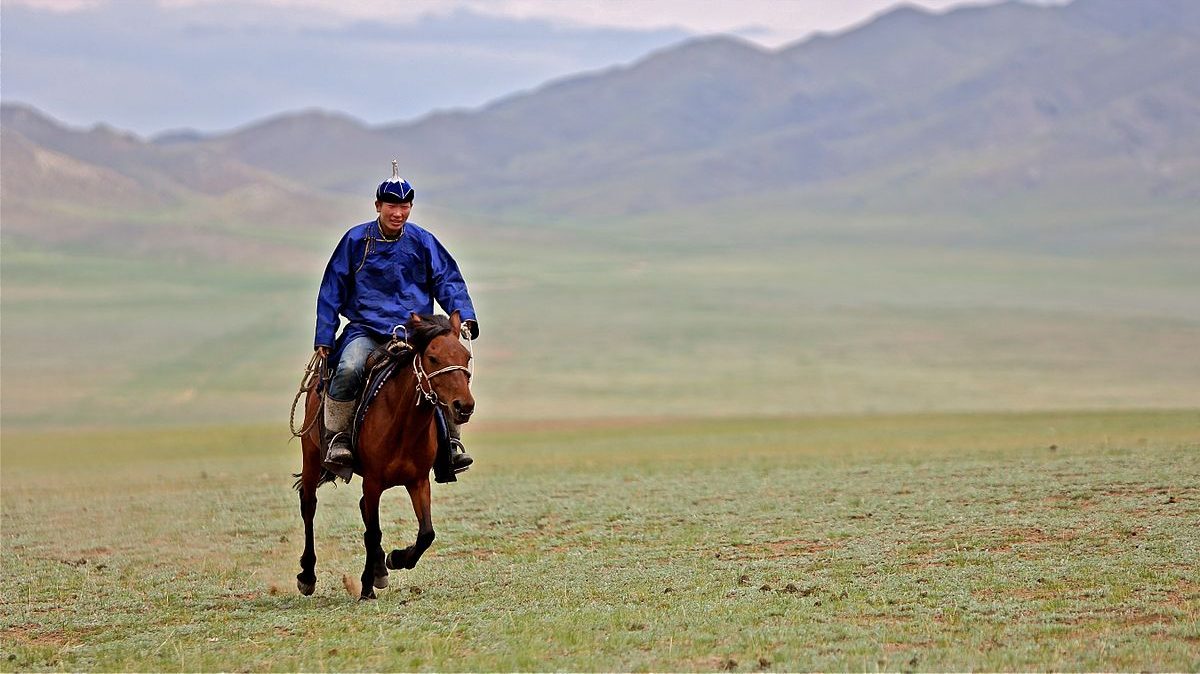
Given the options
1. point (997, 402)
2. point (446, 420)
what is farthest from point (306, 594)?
point (997, 402)

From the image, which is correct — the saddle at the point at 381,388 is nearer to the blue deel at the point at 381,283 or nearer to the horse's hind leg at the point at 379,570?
the blue deel at the point at 381,283

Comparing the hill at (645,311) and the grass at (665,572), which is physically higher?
the hill at (645,311)

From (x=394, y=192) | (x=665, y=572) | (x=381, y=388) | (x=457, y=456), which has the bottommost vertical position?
(x=665, y=572)

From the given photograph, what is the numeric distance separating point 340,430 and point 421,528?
89 centimetres

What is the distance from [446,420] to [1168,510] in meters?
5.83

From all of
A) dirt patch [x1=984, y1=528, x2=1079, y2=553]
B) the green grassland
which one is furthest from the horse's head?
the green grassland

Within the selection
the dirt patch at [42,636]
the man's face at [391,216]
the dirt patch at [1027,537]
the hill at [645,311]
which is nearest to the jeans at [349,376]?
the man's face at [391,216]

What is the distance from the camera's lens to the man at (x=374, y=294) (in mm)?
10023

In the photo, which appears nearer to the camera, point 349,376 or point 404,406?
point 404,406

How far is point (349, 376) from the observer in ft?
32.8

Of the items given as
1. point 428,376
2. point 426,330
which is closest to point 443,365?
point 428,376

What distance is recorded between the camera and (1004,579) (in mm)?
9555

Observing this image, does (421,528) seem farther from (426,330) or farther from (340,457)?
(426,330)

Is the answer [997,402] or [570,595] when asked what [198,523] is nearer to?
[570,595]
